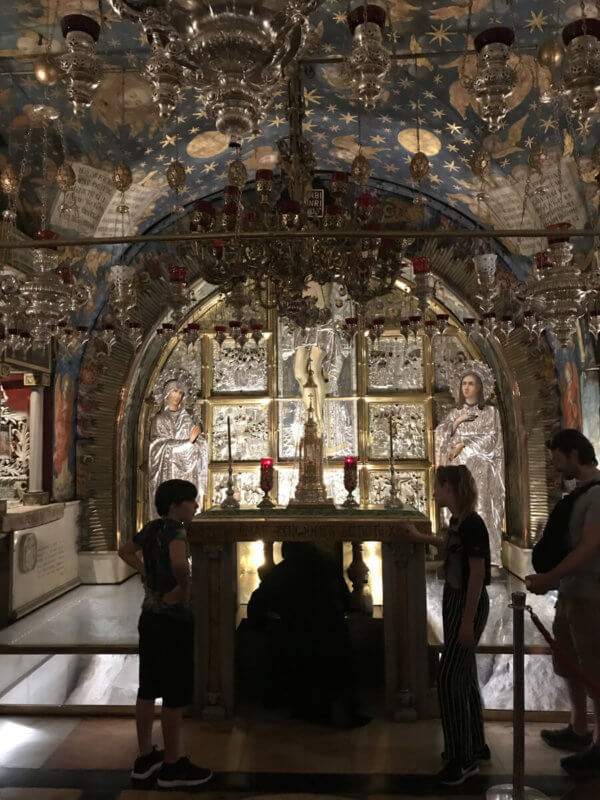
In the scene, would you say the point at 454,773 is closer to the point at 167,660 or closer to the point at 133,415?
the point at 167,660

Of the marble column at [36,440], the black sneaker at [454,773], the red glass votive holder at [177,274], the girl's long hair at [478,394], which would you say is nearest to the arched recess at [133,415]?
the girl's long hair at [478,394]

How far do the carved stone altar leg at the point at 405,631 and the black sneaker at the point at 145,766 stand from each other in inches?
67.9

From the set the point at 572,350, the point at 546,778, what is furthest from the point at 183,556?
the point at 572,350

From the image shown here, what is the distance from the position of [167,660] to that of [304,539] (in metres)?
1.52

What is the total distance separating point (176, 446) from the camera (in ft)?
34.2

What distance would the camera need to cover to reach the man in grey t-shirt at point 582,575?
3.56 m

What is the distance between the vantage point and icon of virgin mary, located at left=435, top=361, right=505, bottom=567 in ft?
32.6

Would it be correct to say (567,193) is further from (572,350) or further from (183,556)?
(183,556)

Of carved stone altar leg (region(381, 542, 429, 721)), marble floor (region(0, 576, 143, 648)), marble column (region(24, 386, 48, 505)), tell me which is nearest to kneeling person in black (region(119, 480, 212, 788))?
carved stone altar leg (region(381, 542, 429, 721))

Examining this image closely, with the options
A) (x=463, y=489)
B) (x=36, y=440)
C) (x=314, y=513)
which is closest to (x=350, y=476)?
(x=314, y=513)

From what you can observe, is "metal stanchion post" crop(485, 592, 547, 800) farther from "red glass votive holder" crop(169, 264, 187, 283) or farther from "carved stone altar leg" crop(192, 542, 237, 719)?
"red glass votive holder" crop(169, 264, 187, 283)

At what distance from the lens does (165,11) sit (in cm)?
221

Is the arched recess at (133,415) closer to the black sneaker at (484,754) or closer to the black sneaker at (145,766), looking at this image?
the black sneaker at (484,754)

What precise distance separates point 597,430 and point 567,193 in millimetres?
2922
